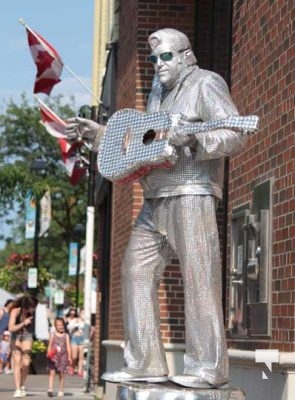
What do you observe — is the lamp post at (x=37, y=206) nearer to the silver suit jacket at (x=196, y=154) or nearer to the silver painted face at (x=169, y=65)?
the silver painted face at (x=169, y=65)

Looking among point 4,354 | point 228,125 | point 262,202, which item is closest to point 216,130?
point 228,125

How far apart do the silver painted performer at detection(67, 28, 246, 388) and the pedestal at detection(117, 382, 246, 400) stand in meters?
0.09

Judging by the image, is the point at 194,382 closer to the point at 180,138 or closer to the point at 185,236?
the point at 185,236

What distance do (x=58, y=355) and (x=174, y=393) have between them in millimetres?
14887

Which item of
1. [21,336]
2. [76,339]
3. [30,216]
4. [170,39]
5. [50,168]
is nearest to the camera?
[170,39]

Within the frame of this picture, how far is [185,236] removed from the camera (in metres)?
7.67

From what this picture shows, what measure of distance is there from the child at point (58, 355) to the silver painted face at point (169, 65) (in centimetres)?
1392

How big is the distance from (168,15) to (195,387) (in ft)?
28.2

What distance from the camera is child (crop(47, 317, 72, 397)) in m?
21.9

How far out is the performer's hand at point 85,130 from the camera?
322 inches

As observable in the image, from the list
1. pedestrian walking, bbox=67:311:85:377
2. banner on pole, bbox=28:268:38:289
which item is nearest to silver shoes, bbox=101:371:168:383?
banner on pole, bbox=28:268:38:289

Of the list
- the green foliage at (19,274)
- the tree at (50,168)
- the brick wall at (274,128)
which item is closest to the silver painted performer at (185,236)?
the brick wall at (274,128)

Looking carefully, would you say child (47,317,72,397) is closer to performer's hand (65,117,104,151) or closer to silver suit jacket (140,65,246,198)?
performer's hand (65,117,104,151)

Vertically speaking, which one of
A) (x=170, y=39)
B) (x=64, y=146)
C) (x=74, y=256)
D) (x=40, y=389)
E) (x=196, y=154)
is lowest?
(x=40, y=389)
